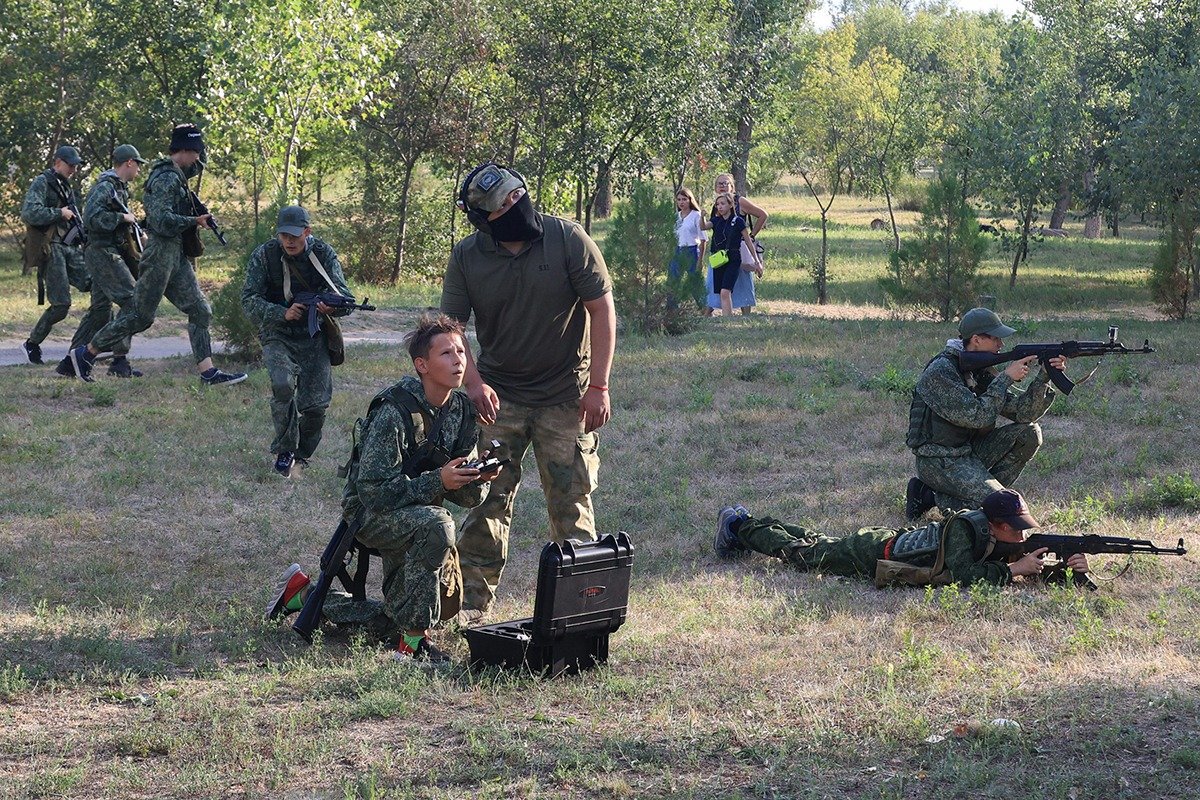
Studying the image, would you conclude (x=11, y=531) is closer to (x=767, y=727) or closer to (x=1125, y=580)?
(x=767, y=727)

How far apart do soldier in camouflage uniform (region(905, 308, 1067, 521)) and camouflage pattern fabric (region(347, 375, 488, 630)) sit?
3097mm

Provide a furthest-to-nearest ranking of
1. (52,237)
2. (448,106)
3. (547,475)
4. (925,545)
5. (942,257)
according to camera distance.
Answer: (448,106) < (942,257) < (52,237) < (925,545) < (547,475)

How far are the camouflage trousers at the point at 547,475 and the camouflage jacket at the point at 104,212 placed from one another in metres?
7.04

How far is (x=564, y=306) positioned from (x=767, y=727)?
2.16 m

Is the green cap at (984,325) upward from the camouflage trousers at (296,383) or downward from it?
upward

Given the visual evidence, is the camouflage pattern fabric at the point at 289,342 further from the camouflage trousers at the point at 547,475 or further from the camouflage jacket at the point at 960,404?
the camouflage jacket at the point at 960,404

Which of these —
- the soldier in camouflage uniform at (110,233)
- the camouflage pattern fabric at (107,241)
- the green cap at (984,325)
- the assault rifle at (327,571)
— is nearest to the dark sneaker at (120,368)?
the soldier in camouflage uniform at (110,233)

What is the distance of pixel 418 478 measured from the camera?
5648mm

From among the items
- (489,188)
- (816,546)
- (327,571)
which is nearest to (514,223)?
(489,188)

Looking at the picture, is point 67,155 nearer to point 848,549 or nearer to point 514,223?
point 514,223

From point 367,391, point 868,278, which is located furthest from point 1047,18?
point 367,391

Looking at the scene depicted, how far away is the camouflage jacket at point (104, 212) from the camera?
11773 mm

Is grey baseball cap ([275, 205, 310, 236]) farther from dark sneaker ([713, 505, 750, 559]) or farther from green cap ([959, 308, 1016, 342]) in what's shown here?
green cap ([959, 308, 1016, 342])

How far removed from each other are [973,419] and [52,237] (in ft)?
30.1
